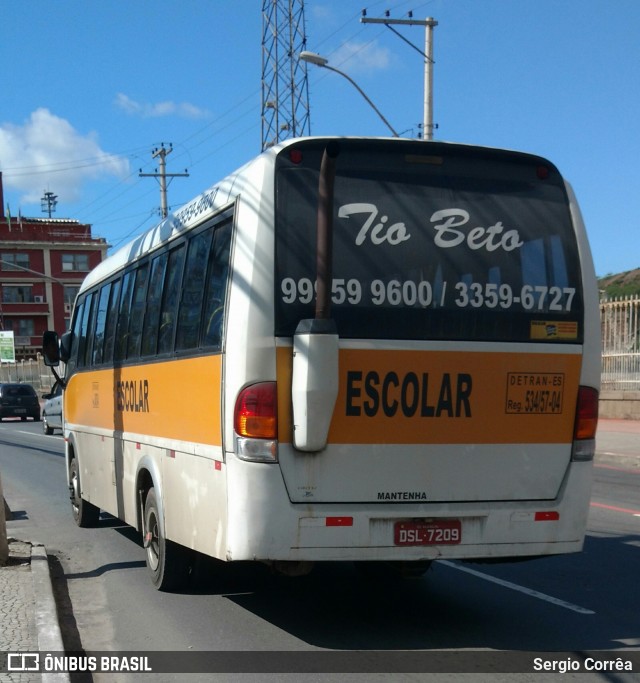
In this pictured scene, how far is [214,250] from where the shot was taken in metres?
6.23

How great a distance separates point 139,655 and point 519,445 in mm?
2740

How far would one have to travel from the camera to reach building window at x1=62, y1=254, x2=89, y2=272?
80562 millimetres

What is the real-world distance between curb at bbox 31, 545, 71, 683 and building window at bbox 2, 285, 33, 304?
75.3 metres

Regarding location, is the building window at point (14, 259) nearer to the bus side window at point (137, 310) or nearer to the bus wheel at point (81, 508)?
the bus wheel at point (81, 508)

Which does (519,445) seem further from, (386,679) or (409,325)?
(386,679)

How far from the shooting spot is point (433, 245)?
588 centimetres

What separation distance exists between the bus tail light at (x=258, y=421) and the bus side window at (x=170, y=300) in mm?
1712

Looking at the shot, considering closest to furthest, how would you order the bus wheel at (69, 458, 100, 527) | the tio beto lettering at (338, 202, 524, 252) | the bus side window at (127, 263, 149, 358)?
the tio beto lettering at (338, 202, 524, 252)
the bus side window at (127, 263, 149, 358)
the bus wheel at (69, 458, 100, 527)

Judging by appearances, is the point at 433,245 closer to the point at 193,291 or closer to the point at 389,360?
the point at 389,360

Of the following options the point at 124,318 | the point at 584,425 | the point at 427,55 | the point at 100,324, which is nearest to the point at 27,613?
the point at 124,318

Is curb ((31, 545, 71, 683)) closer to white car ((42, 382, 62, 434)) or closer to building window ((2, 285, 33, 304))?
white car ((42, 382, 62, 434))

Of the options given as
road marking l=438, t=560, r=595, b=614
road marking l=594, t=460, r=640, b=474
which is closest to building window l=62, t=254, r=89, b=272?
road marking l=594, t=460, r=640, b=474

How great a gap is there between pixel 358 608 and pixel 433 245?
110 inches

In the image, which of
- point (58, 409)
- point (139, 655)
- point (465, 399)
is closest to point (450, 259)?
point (465, 399)
